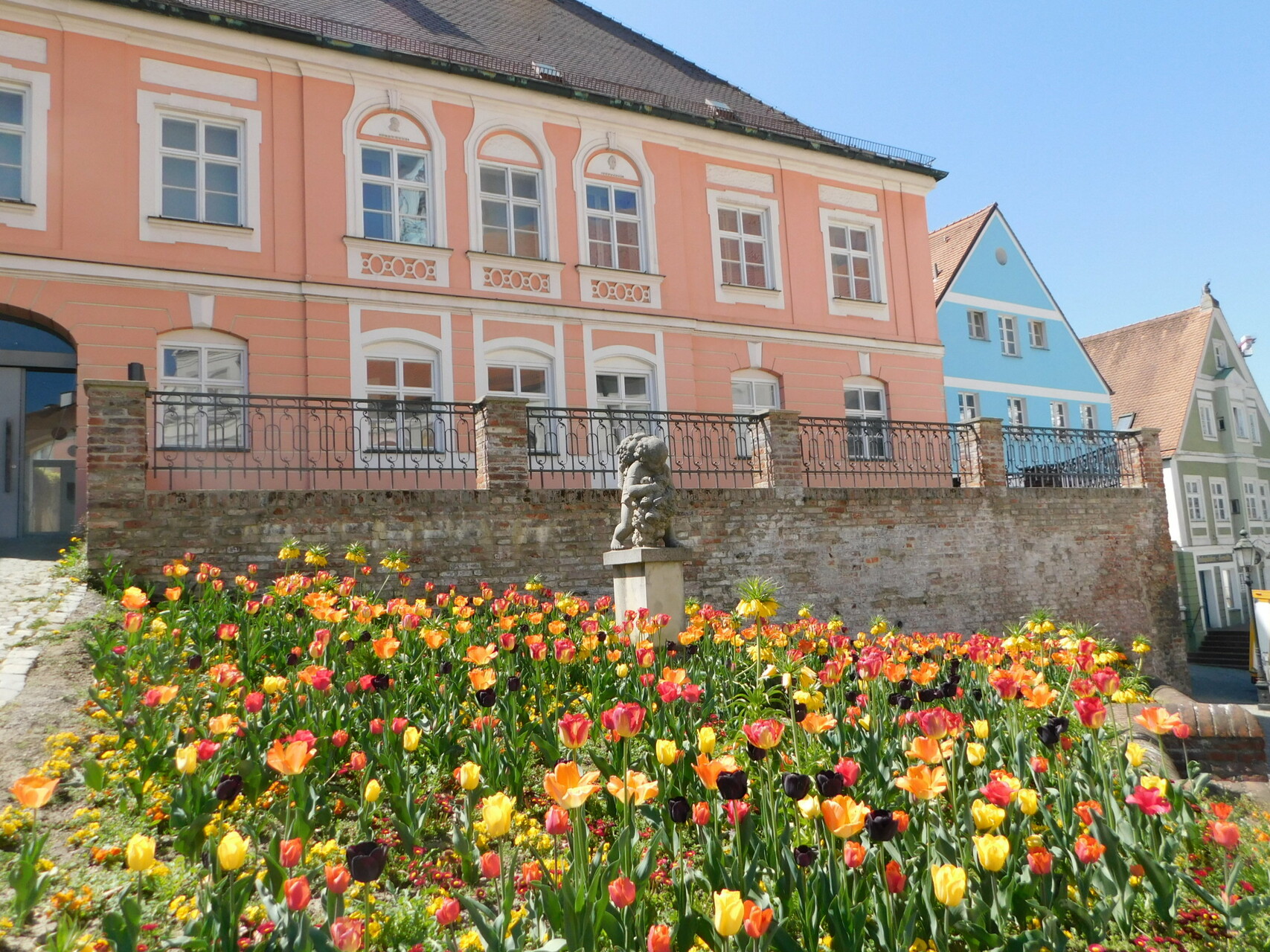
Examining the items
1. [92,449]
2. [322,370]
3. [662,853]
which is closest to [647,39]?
[322,370]

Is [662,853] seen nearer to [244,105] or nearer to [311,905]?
[311,905]

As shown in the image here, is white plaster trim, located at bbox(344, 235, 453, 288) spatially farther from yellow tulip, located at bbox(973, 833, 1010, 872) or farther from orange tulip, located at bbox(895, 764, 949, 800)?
yellow tulip, located at bbox(973, 833, 1010, 872)

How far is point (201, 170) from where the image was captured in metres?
13.8

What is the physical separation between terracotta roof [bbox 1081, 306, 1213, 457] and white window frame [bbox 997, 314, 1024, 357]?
22.9ft

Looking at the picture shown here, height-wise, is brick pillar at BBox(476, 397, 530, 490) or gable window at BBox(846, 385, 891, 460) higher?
gable window at BBox(846, 385, 891, 460)

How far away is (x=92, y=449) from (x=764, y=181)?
A: 13.6 meters

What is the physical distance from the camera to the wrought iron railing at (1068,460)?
57.5 feet

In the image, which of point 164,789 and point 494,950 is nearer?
point 494,950

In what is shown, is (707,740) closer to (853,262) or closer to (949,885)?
(949,885)

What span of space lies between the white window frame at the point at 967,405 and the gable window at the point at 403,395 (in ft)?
51.1

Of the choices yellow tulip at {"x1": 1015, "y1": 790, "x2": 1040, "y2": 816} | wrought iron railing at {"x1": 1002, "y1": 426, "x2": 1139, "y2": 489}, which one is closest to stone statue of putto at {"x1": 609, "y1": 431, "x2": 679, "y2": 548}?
yellow tulip at {"x1": 1015, "y1": 790, "x2": 1040, "y2": 816}

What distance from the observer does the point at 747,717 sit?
514 cm

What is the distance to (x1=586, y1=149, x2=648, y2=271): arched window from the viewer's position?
1673cm

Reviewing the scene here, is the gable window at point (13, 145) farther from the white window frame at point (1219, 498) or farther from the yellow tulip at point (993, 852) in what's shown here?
the white window frame at point (1219, 498)
